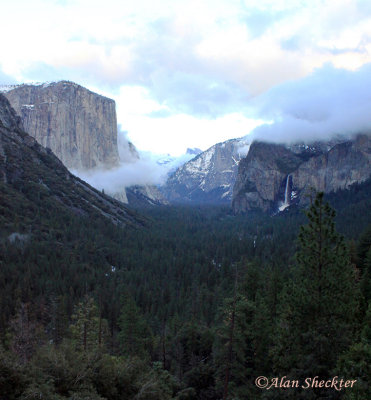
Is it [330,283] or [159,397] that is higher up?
[330,283]

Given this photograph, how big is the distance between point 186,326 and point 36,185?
96.2 m

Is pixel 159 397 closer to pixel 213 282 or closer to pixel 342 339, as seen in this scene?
pixel 342 339

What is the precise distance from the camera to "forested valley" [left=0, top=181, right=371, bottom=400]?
13.9 meters

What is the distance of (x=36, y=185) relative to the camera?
114 m

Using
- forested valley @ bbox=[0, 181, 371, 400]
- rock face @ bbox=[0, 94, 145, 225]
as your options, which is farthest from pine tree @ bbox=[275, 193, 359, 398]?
rock face @ bbox=[0, 94, 145, 225]

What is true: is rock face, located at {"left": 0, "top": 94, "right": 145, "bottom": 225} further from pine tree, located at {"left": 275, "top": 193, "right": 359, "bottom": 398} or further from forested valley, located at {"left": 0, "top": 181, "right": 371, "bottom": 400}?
pine tree, located at {"left": 275, "top": 193, "right": 359, "bottom": 398}

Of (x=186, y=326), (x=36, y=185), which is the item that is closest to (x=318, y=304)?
(x=186, y=326)

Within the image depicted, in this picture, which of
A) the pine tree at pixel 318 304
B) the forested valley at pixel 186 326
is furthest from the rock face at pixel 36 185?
the pine tree at pixel 318 304

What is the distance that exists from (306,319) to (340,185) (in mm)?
173907

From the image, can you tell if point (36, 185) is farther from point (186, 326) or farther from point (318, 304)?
point (318, 304)

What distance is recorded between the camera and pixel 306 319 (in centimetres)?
1484

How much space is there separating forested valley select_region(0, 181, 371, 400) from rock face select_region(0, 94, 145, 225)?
838 inches

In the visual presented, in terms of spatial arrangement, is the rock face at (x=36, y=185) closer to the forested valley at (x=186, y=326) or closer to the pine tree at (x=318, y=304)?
the forested valley at (x=186, y=326)

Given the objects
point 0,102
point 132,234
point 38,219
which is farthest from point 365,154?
point 0,102
